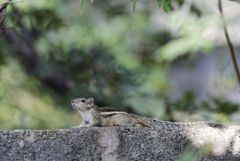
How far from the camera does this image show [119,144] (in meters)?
3.89

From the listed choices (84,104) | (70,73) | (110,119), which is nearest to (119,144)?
(110,119)

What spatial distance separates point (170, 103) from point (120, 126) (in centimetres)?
359

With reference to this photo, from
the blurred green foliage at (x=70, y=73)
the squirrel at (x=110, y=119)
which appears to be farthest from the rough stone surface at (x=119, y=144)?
the blurred green foliage at (x=70, y=73)

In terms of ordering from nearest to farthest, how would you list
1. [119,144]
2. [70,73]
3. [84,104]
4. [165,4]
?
[119,144]
[165,4]
[84,104]
[70,73]

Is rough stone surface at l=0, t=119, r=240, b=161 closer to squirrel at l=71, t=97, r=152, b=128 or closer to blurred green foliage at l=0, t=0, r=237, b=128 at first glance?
squirrel at l=71, t=97, r=152, b=128

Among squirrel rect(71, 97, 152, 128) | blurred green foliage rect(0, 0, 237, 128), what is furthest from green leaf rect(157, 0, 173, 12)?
blurred green foliage rect(0, 0, 237, 128)

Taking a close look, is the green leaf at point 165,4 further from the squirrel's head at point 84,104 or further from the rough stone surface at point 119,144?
Answer: the squirrel's head at point 84,104

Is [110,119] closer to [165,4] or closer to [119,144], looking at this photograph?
[119,144]

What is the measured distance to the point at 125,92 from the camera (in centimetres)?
749

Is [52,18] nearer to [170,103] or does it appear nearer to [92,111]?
[170,103]

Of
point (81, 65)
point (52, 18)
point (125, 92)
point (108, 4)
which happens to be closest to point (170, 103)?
point (125, 92)

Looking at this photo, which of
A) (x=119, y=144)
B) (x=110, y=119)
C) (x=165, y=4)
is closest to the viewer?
(x=119, y=144)

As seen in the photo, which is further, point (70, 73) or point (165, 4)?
point (70, 73)

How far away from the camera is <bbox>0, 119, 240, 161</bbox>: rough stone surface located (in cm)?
380
